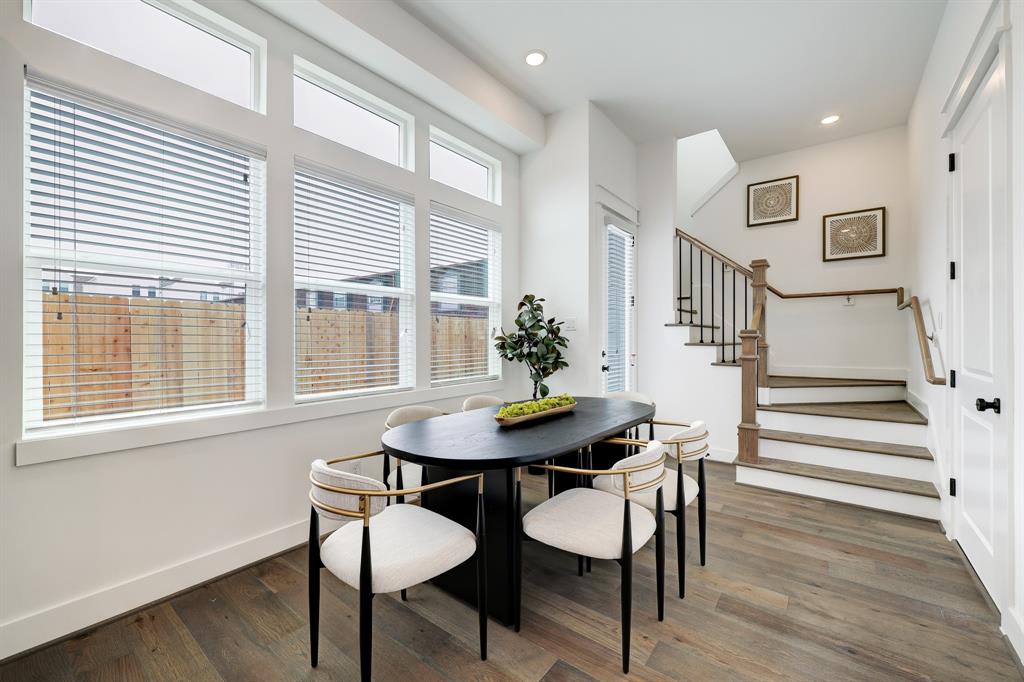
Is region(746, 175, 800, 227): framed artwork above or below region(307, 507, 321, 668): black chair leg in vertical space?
above

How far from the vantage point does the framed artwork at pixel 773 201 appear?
204 inches

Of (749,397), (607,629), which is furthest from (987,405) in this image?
(607,629)

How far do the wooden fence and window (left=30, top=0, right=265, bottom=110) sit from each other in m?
1.22

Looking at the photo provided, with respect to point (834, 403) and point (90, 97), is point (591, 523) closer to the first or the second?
point (90, 97)

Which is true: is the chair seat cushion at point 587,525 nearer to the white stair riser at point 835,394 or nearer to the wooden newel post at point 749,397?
the wooden newel post at point 749,397

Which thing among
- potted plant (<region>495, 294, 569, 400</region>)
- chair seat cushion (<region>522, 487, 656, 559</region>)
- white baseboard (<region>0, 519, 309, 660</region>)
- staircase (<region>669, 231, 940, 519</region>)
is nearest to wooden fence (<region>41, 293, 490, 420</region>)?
white baseboard (<region>0, 519, 309, 660</region>)

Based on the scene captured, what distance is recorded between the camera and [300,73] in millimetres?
2873

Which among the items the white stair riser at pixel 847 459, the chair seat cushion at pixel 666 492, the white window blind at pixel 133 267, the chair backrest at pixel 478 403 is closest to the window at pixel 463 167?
the white window blind at pixel 133 267

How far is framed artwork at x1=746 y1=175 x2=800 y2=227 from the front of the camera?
17.0ft

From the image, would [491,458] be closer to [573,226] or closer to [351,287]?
[351,287]

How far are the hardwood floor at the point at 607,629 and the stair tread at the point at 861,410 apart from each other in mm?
1188

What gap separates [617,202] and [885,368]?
3.39m

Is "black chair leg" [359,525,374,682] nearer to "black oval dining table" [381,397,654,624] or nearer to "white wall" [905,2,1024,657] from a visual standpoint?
"black oval dining table" [381,397,654,624]

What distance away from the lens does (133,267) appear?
2.14m
